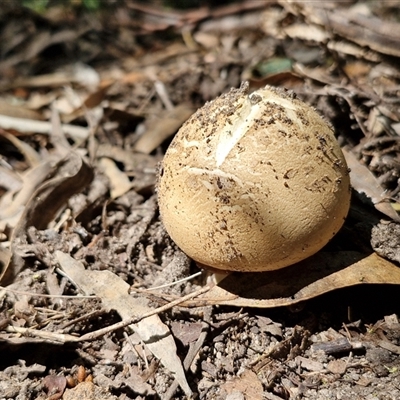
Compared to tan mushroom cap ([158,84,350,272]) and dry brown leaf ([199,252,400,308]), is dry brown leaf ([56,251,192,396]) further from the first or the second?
tan mushroom cap ([158,84,350,272])

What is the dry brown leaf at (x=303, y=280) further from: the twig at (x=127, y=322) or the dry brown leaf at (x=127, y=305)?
the dry brown leaf at (x=127, y=305)

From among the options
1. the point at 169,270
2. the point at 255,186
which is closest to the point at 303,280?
the point at 255,186

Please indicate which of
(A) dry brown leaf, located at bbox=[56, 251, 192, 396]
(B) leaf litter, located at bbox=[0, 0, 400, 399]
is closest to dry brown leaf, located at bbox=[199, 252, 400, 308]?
(B) leaf litter, located at bbox=[0, 0, 400, 399]

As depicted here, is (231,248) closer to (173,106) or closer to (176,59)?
(173,106)

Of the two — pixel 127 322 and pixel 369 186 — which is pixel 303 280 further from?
pixel 127 322

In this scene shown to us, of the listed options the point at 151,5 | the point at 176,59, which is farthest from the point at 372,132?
the point at 151,5

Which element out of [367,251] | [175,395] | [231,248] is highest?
[231,248]
